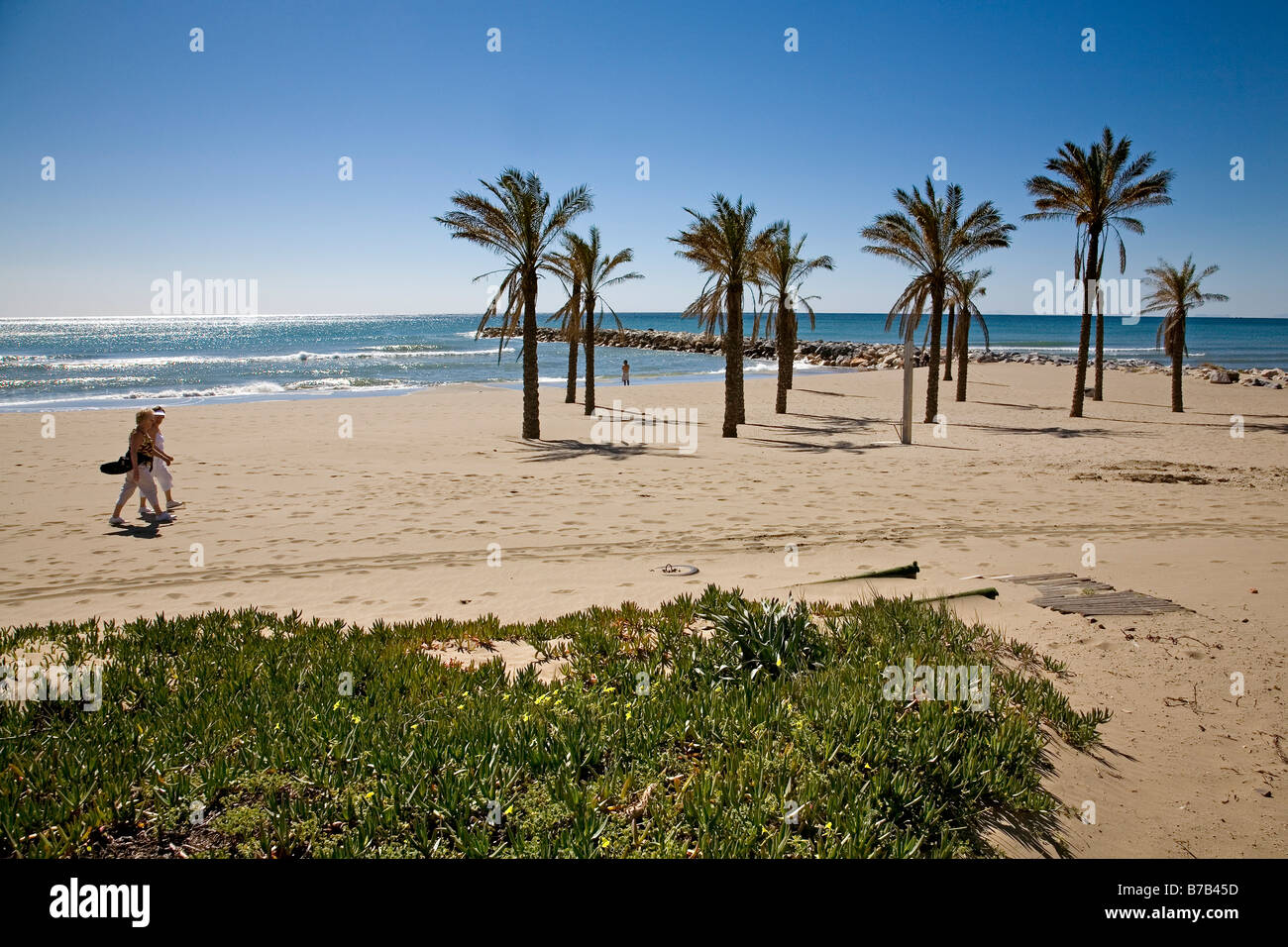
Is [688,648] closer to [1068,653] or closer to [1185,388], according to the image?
[1068,653]

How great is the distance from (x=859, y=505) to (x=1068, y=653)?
23.1 feet

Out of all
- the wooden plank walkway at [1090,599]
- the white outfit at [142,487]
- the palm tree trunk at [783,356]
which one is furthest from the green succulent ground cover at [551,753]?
the palm tree trunk at [783,356]

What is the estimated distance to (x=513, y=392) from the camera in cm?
3722

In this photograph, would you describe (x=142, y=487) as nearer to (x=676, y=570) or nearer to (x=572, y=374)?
(x=676, y=570)

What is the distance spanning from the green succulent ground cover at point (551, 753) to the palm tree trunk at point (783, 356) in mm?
24356

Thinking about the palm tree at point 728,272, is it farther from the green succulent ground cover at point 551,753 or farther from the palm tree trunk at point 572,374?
the green succulent ground cover at point 551,753

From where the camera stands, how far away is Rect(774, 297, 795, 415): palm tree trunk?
96.3 feet

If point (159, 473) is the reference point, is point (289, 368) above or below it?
above

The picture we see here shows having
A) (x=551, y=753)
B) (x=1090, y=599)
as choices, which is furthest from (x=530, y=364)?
(x=551, y=753)

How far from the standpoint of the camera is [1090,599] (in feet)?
22.4

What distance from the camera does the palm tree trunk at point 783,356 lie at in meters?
29.4

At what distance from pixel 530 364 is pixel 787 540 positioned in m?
13.2

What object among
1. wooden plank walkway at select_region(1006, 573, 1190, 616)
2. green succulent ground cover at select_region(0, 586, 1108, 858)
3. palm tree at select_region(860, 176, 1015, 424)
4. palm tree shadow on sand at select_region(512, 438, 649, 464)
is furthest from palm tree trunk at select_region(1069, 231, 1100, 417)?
green succulent ground cover at select_region(0, 586, 1108, 858)

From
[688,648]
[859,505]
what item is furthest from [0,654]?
[859,505]
